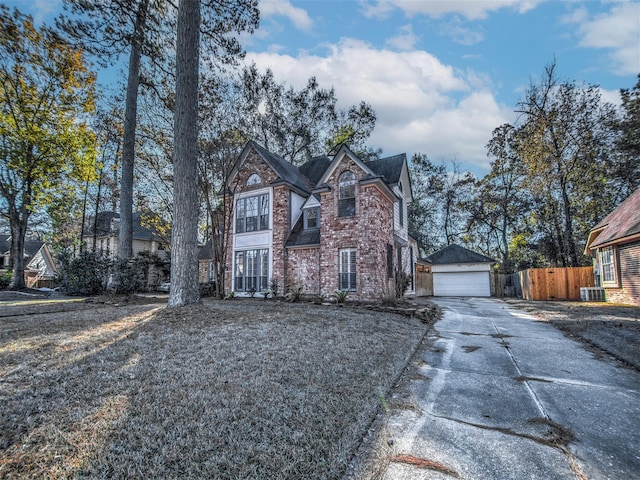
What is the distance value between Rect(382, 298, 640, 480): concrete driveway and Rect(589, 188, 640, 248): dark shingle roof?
8.81 meters

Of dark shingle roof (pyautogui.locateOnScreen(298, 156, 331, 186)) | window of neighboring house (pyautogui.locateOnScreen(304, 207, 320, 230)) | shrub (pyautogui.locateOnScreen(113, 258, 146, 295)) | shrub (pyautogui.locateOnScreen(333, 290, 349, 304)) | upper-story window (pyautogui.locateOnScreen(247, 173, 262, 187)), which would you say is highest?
dark shingle roof (pyautogui.locateOnScreen(298, 156, 331, 186))

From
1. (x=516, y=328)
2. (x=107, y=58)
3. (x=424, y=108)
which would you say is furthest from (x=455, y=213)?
(x=107, y=58)

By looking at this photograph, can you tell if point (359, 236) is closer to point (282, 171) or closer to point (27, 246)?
point (282, 171)

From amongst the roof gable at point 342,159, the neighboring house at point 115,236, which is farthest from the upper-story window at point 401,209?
the neighboring house at point 115,236

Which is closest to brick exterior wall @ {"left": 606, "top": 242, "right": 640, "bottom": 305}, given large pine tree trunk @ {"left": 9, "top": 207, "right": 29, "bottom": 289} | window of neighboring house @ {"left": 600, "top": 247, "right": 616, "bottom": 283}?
window of neighboring house @ {"left": 600, "top": 247, "right": 616, "bottom": 283}

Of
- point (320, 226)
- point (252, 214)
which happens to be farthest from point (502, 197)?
point (252, 214)

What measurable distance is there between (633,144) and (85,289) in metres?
29.3

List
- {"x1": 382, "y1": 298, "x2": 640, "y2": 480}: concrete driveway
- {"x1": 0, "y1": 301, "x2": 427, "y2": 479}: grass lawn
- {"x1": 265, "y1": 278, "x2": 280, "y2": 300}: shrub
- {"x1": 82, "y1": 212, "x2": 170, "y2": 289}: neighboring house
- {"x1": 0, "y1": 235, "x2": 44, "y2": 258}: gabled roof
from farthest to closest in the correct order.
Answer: {"x1": 0, "y1": 235, "x2": 44, "y2": 258}: gabled roof < {"x1": 82, "y1": 212, "x2": 170, "y2": 289}: neighboring house < {"x1": 265, "y1": 278, "x2": 280, "y2": 300}: shrub < {"x1": 382, "y1": 298, "x2": 640, "y2": 480}: concrete driveway < {"x1": 0, "y1": 301, "x2": 427, "y2": 479}: grass lawn

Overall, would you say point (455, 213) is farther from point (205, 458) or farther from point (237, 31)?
point (205, 458)

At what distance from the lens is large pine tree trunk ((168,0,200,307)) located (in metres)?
7.90

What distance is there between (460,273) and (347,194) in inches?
519

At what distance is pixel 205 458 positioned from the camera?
1.94m

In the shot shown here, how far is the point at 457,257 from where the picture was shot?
2134cm

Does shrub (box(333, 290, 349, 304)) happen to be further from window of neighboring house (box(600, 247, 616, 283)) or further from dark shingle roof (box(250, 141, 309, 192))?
window of neighboring house (box(600, 247, 616, 283))
